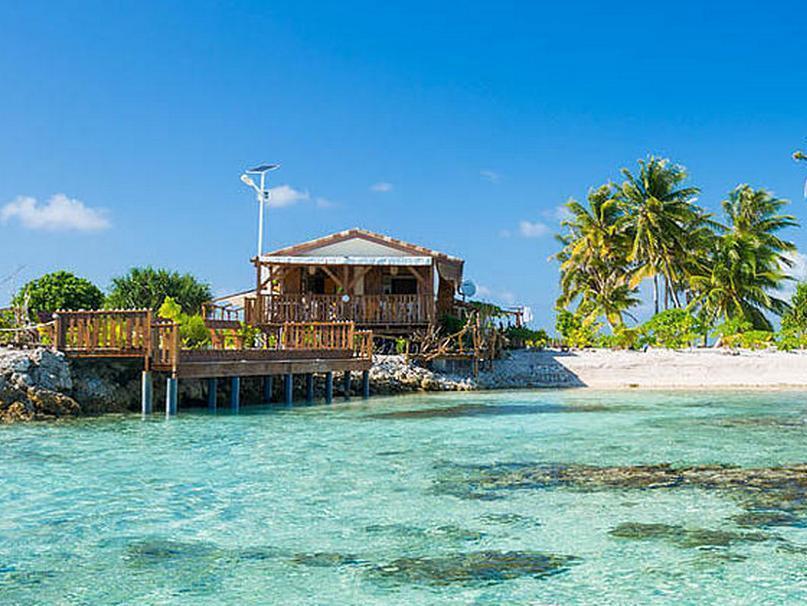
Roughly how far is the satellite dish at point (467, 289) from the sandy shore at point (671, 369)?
4.75 m

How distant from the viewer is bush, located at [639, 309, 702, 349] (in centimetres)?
3023

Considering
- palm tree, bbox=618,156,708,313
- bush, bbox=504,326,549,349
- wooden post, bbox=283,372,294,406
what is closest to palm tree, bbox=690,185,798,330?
palm tree, bbox=618,156,708,313

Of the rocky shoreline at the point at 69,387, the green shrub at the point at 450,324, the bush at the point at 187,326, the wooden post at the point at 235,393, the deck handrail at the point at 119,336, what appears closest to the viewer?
the rocky shoreline at the point at 69,387

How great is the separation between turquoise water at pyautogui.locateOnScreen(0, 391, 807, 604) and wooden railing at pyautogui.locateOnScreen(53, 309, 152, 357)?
252cm

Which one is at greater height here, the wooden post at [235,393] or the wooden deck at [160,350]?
the wooden deck at [160,350]

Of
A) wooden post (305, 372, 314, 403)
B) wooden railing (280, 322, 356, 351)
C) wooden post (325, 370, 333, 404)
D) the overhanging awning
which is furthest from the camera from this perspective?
the overhanging awning

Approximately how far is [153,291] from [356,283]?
43.6 feet

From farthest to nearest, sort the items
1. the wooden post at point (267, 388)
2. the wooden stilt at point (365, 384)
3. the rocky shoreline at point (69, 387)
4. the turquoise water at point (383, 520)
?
the wooden stilt at point (365, 384)
the wooden post at point (267, 388)
the rocky shoreline at point (69, 387)
the turquoise water at point (383, 520)

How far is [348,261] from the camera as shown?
24.9m

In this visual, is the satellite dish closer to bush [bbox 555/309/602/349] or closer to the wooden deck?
bush [bbox 555/309/602/349]

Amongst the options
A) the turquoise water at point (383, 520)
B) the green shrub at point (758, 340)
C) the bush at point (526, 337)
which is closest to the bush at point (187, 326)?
the turquoise water at point (383, 520)

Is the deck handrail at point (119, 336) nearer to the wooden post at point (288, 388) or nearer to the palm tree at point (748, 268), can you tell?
the wooden post at point (288, 388)

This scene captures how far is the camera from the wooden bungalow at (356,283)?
25.1 m

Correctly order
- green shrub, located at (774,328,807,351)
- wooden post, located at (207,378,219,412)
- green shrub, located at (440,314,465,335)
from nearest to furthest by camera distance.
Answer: wooden post, located at (207,378,219,412) → green shrub, located at (440,314,465,335) → green shrub, located at (774,328,807,351)
